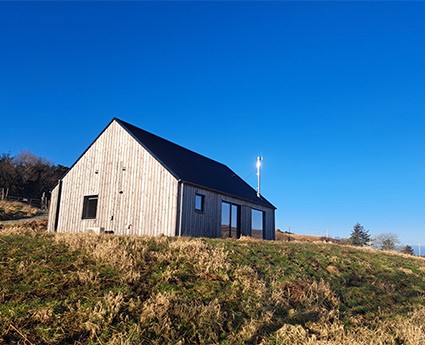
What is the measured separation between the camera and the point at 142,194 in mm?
18219

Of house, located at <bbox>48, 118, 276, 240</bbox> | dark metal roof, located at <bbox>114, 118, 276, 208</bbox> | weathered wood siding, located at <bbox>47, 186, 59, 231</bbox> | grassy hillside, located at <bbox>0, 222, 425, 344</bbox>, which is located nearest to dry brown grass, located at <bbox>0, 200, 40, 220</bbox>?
weathered wood siding, located at <bbox>47, 186, 59, 231</bbox>

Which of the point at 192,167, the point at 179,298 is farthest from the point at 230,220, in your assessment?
the point at 179,298

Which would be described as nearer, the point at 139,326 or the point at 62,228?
the point at 139,326

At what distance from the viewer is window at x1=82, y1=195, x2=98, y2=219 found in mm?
19875

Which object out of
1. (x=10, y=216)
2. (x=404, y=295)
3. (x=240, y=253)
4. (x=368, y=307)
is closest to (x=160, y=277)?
(x=240, y=253)

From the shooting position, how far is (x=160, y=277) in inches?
336

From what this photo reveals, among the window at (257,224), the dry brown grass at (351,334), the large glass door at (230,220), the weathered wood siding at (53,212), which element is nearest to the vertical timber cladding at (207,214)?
the large glass door at (230,220)

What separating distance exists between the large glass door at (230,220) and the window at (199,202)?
2.03m

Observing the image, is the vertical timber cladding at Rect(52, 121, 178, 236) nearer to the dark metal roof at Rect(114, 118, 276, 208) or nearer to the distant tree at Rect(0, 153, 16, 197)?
the dark metal roof at Rect(114, 118, 276, 208)

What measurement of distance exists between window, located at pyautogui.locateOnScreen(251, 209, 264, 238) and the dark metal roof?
0.75m

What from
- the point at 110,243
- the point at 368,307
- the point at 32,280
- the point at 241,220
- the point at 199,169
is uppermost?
the point at 199,169

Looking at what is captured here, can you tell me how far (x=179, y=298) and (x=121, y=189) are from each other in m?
12.2

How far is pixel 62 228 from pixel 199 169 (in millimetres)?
8438

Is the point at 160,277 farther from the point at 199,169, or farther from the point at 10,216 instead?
the point at 10,216
